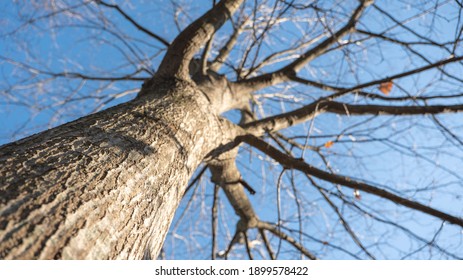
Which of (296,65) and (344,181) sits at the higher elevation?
(296,65)

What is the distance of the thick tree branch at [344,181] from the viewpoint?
65.4 inches

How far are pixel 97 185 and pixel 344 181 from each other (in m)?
1.30

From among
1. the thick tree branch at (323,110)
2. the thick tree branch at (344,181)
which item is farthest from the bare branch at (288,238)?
the thick tree branch at (323,110)

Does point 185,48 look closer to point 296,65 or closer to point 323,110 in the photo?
point 323,110

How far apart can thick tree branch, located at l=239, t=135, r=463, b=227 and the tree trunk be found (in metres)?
0.61

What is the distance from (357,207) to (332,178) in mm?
435

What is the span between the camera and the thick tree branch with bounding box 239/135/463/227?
1660 mm

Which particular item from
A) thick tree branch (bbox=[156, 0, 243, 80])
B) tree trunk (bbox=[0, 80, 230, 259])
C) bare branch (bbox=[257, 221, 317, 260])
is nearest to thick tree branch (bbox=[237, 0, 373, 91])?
thick tree branch (bbox=[156, 0, 243, 80])

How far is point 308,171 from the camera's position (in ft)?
6.17

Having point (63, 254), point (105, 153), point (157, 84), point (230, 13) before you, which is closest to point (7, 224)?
point (63, 254)

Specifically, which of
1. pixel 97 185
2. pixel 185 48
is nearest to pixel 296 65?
pixel 185 48

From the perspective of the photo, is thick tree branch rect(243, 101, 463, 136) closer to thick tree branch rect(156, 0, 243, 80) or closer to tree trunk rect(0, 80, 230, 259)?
thick tree branch rect(156, 0, 243, 80)

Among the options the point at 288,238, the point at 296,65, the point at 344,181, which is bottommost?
the point at 344,181

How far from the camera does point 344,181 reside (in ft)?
5.96
